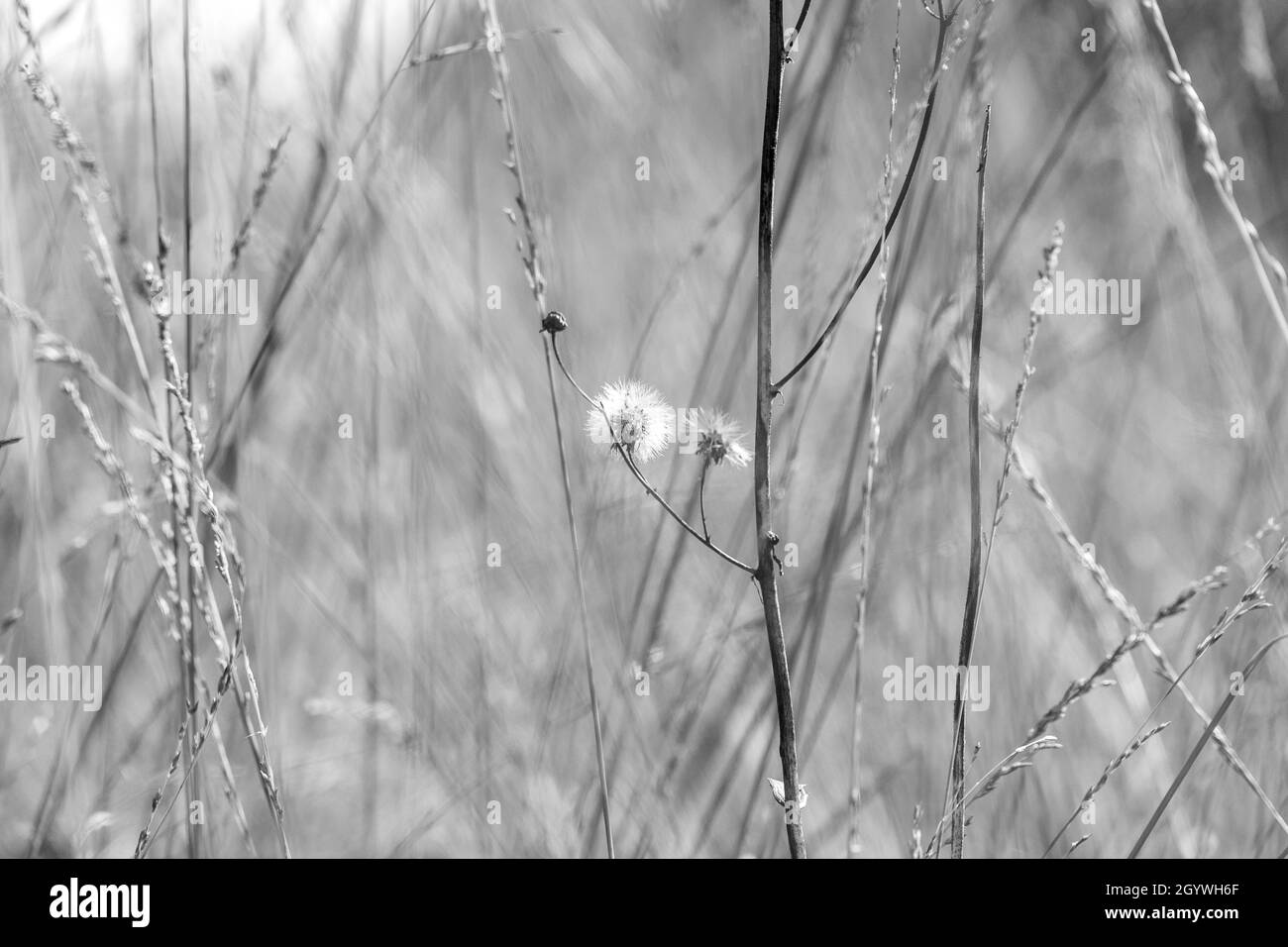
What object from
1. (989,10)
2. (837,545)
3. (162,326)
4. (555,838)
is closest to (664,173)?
(989,10)

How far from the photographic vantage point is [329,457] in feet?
3.07

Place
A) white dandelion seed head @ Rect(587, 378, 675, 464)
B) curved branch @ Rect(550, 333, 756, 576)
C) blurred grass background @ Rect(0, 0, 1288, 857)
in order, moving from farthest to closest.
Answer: blurred grass background @ Rect(0, 0, 1288, 857) < white dandelion seed head @ Rect(587, 378, 675, 464) < curved branch @ Rect(550, 333, 756, 576)

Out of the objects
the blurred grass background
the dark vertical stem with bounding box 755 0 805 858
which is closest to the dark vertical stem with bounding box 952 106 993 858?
the dark vertical stem with bounding box 755 0 805 858

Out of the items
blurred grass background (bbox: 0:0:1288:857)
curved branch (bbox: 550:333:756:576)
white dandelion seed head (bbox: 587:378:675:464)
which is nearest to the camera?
curved branch (bbox: 550:333:756:576)

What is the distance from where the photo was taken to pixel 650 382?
873 millimetres

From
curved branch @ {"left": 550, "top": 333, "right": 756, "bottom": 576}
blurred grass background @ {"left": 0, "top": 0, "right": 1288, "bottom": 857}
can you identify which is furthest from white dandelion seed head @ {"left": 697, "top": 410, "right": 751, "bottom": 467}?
blurred grass background @ {"left": 0, "top": 0, "right": 1288, "bottom": 857}

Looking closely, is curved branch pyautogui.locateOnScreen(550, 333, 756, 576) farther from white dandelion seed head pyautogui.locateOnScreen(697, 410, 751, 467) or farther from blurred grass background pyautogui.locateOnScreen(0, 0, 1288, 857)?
blurred grass background pyautogui.locateOnScreen(0, 0, 1288, 857)

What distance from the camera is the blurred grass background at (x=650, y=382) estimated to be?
81 cm

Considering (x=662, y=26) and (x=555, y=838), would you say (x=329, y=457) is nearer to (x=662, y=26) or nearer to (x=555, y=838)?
(x=555, y=838)

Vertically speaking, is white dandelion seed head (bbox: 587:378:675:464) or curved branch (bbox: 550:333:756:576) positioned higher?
white dandelion seed head (bbox: 587:378:675:464)

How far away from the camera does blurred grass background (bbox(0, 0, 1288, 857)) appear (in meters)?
0.81

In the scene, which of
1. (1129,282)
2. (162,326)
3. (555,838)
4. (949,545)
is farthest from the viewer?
(1129,282)

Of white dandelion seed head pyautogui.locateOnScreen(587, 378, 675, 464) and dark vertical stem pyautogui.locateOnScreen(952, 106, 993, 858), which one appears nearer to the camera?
dark vertical stem pyautogui.locateOnScreen(952, 106, 993, 858)
